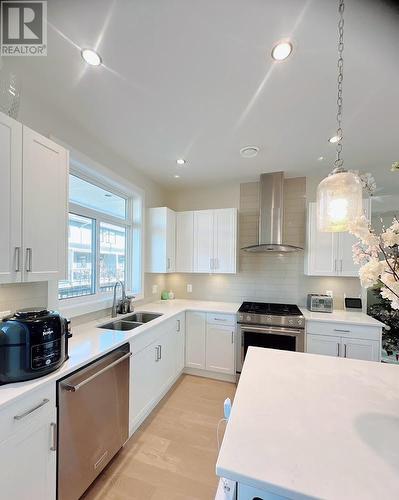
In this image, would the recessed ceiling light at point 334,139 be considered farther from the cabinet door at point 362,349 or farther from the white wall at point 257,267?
the cabinet door at point 362,349

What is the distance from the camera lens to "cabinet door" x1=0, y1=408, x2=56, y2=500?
1032 millimetres

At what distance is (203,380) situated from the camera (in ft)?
9.73

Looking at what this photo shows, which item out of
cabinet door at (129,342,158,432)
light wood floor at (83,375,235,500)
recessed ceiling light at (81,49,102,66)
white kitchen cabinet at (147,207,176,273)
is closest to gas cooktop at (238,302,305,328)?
light wood floor at (83,375,235,500)

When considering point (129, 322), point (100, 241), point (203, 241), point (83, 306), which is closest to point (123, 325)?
point (129, 322)

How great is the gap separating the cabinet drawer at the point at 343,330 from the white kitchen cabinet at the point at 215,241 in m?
Result: 1.20

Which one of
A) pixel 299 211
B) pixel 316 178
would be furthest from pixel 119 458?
pixel 316 178

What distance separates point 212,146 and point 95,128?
1160 millimetres

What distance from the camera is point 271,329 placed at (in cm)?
270

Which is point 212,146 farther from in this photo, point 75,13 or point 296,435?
point 296,435

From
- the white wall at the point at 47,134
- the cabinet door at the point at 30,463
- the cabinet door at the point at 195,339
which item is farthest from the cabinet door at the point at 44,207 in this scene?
the cabinet door at the point at 195,339

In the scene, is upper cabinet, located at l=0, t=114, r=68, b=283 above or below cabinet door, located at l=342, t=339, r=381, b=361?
above

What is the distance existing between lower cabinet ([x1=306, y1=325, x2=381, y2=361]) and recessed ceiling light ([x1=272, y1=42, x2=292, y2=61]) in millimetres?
2612

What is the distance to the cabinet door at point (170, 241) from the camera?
10.8ft

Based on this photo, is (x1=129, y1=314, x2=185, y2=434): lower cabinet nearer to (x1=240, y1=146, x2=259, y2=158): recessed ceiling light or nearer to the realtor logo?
(x1=240, y1=146, x2=259, y2=158): recessed ceiling light
